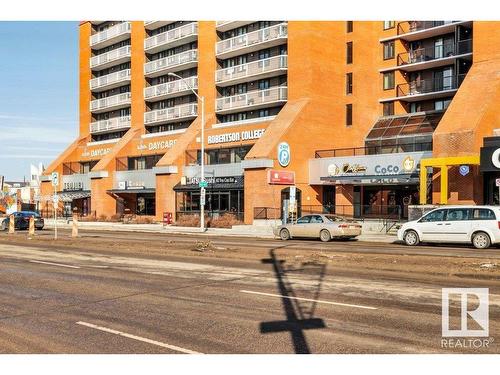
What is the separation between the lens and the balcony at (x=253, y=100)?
46125 millimetres

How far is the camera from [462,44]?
39.9m

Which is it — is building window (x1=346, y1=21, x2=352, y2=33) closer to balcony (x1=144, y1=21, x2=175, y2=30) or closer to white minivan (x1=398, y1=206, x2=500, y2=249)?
balcony (x1=144, y1=21, x2=175, y2=30)

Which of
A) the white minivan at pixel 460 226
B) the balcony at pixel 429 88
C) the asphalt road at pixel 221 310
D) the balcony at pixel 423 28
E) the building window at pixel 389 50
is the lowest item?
the asphalt road at pixel 221 310

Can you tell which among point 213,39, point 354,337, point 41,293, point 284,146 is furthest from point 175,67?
point 354,337

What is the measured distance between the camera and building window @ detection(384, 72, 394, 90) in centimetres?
4541

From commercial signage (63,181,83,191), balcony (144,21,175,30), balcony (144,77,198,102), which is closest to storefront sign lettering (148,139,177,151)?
balcony (144,77,198,102)

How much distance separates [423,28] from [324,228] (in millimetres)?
25310

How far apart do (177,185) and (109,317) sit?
135ft

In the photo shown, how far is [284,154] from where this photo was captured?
41.0 m

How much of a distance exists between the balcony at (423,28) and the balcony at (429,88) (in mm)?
3749

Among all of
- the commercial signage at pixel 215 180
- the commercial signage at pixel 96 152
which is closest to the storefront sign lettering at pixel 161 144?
the commercial signage at pixel 215 180

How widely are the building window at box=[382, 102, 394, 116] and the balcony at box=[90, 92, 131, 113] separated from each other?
3182 centimetres

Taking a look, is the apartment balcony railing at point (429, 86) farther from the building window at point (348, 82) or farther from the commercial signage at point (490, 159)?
the commercial signage at point (490, 159)

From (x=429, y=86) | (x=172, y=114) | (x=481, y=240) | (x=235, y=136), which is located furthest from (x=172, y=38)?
(x=481, y=240)
